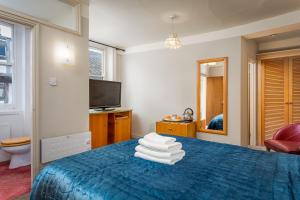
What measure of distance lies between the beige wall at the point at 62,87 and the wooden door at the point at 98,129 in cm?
76

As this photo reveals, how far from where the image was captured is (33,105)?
2.29 m

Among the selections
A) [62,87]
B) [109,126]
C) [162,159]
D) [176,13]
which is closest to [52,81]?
[62,87]

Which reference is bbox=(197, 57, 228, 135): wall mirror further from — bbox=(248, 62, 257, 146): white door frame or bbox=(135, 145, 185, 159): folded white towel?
bbox=(135, 145, 185, 159): folded white towel

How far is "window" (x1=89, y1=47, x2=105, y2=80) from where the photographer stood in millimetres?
4699

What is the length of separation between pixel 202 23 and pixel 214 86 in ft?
4.03

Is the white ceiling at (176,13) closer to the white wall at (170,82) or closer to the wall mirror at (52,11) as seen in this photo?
the wall mirror at (52,11)

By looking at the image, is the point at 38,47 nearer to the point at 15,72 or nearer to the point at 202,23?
the point at 15,72

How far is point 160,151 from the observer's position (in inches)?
60.5

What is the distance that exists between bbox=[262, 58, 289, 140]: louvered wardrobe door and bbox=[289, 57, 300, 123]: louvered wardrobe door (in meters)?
0.09

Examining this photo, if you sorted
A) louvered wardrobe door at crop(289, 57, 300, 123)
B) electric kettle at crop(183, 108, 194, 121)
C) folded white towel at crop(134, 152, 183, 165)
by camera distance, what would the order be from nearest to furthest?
1. folded white towel at crop(134, 152, 183, 165)
2. electric kettle at crop(183, 108, 194, 121)
3. louvered wardrobe door at crop(289, 57, 300, 123)

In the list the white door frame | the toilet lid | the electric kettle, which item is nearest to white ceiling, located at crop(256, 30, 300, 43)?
the white door frame

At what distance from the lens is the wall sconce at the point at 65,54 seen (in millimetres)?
2549

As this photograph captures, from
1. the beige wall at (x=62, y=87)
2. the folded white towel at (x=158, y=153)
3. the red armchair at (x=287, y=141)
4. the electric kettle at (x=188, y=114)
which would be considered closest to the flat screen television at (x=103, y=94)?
the beige wall at (x=62, y=87)

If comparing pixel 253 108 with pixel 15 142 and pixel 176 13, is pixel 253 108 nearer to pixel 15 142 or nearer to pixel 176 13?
pixel 176 13
